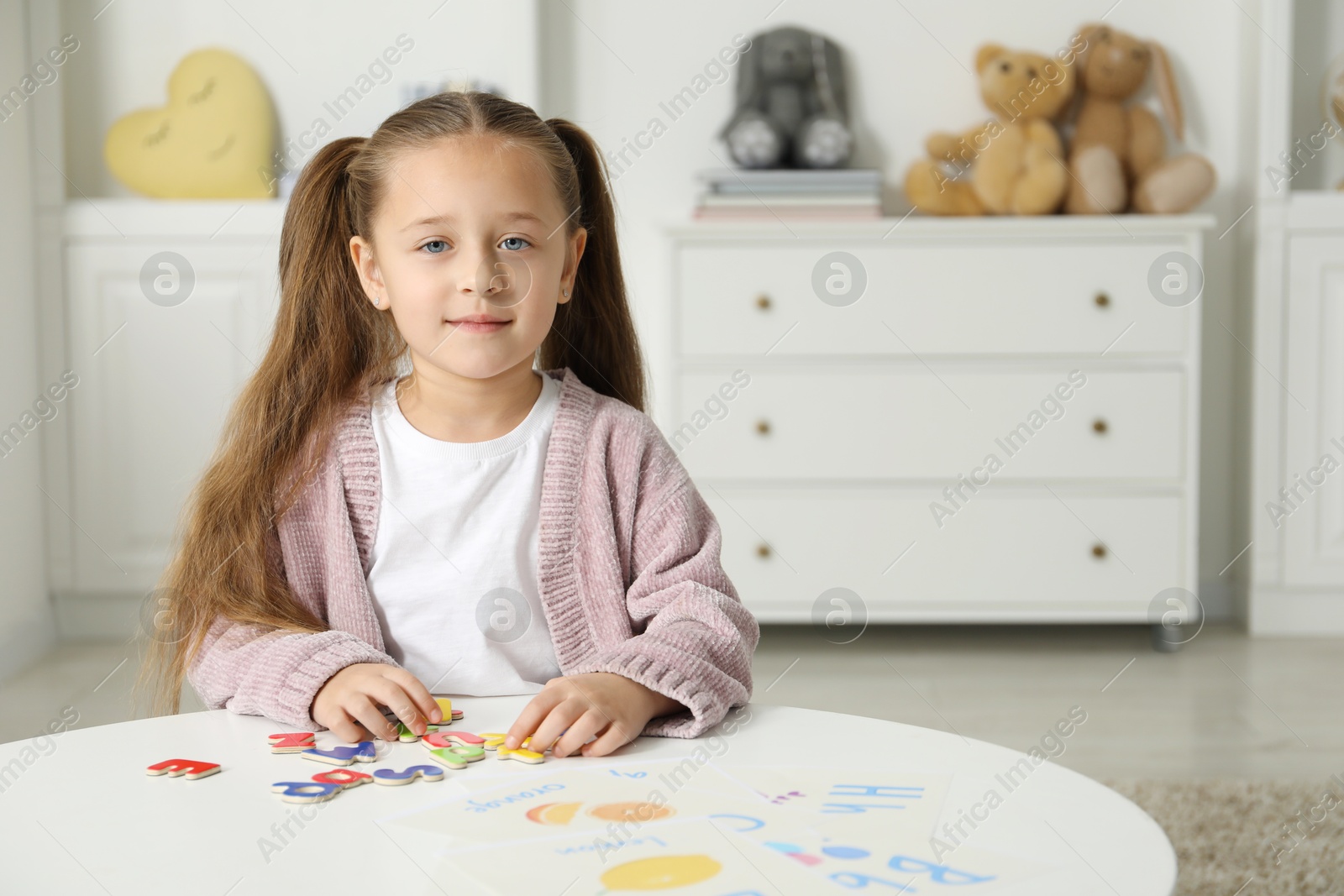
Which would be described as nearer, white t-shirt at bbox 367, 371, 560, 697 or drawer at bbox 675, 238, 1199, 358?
white t-shirt at bbox 367, 371, 560, 697

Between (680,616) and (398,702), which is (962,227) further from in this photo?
(398,702)

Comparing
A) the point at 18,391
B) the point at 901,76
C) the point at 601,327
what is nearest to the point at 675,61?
the point at 901,76

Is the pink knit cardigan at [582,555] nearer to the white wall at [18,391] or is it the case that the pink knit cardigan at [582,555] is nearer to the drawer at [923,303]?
the drawer at [923,303]

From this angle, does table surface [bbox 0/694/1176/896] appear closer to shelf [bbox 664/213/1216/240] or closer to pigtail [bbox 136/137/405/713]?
pigtail [bbox 136/137/405/713]

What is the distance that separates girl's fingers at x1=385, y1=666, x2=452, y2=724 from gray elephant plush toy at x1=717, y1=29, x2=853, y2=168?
2070 mm

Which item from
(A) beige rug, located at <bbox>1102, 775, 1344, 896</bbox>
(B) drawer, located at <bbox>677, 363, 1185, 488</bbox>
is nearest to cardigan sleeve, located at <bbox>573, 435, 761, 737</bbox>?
(A) beige rug, located at <bbox>1102, 775, 1344, 896</bbox>

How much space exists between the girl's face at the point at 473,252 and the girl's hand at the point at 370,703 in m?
A: 0.29

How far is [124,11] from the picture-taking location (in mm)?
2809

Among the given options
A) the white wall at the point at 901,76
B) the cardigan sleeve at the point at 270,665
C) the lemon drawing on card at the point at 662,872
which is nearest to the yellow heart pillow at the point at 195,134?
the white wall at the point at 901,76

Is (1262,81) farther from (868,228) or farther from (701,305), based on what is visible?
(701,305)

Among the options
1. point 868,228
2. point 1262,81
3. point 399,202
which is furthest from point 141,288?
point 1262,81

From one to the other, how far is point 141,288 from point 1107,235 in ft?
6.91

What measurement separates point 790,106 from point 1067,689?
1415 mm

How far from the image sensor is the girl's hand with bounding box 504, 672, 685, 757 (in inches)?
28.2
